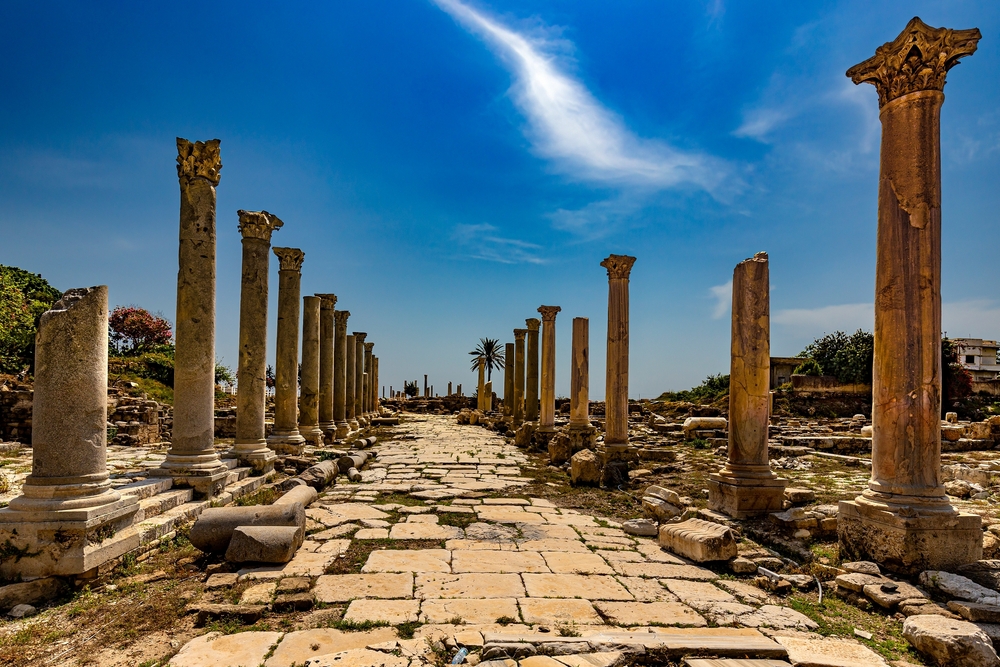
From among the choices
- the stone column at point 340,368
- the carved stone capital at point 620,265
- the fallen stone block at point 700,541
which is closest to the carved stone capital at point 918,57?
the fallen stone block at point 700,541

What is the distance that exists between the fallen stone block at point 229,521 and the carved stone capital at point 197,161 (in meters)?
5.37

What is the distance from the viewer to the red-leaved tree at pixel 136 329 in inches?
1368

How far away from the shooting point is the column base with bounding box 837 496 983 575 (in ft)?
18.6

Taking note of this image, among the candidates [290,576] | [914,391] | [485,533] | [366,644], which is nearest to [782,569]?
[914,391]

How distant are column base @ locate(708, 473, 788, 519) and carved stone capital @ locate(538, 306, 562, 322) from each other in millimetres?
14025

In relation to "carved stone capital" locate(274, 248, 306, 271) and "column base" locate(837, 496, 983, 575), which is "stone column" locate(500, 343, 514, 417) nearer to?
"carved stone capital" locate(274, 248, 306, 271)

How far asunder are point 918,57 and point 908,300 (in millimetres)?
2617

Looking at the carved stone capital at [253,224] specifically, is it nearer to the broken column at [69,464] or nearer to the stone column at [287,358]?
the stone column at [287,358]

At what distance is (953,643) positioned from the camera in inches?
159

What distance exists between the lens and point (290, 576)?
5.54 metres

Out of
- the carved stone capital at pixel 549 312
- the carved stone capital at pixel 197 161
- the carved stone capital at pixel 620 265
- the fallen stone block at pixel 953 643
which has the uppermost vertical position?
the carved stone capital at pixel 197 161

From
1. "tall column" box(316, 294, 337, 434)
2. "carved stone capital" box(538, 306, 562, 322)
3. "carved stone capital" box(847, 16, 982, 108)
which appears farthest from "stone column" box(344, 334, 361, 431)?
"carved stone capital" box(847, 16, 982, 108)

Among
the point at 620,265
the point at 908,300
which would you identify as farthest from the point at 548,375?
the point at 908,300

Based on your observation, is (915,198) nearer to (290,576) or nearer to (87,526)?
(290,576)
